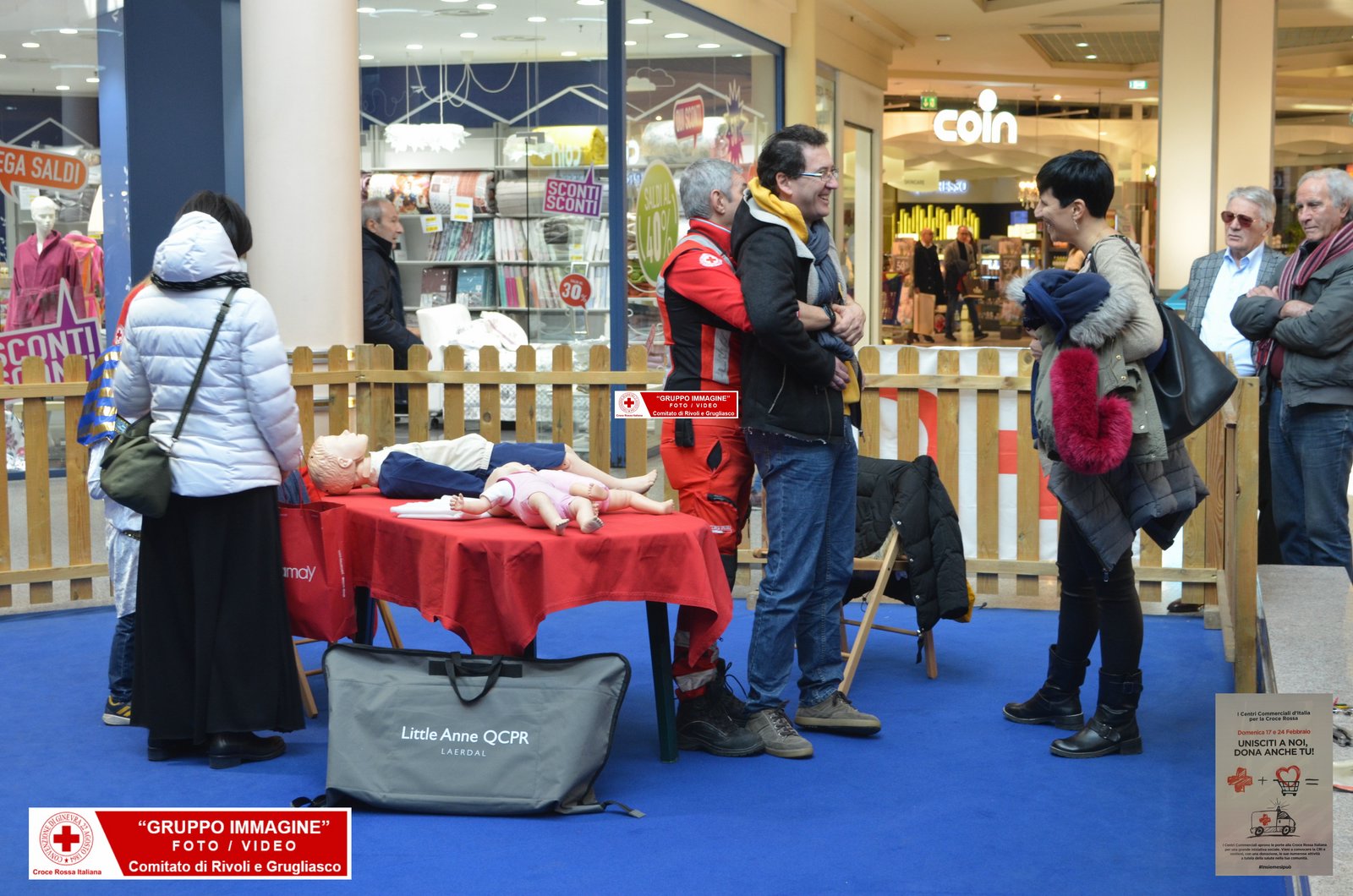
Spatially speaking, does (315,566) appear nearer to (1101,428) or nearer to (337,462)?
(337,462)

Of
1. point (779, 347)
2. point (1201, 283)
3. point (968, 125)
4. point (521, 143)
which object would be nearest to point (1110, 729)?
point (779, 347)

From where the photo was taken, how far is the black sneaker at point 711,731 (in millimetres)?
4320

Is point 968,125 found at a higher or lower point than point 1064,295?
higher

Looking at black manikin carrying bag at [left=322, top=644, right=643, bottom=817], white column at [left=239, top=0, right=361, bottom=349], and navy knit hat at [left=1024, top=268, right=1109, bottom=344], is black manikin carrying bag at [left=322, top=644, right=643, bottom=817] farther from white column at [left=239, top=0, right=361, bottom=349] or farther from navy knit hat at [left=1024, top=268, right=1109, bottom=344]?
white column at [left=239, top=0, right=361, bottom=349]

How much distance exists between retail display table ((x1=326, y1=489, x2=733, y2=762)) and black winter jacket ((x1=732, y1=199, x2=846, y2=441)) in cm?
43

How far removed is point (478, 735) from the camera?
377 centimetres

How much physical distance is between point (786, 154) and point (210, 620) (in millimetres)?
2225

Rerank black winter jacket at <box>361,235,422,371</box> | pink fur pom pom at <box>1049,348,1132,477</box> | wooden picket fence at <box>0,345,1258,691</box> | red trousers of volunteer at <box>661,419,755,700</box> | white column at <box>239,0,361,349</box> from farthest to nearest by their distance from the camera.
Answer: black winter jacket at <box>361,235,422,371</box>, white column at <box>239,0,361,349</box>, wooden picket fence at <box>0,345,1258,691</box>, red trousers of volunteer at <box>661,419,755,700</box>, pink fur pom pom at <box>1049,348,1132,477</box>

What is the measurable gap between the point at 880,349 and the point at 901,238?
994 inches

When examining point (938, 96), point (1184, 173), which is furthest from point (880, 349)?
point (938, 96)

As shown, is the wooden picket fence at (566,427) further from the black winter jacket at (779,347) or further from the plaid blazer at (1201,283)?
the black winter jacket at (779,347)

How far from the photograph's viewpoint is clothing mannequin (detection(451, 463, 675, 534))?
3.93 m

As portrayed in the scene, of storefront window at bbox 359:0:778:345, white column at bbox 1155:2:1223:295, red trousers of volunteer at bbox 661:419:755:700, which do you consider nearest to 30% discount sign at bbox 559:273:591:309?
storefront window at bbox 359:0:778:345

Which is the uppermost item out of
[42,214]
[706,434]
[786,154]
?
[42,214]
